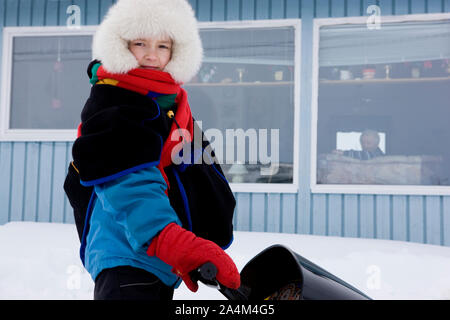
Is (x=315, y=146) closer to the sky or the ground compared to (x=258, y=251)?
closer to the sky

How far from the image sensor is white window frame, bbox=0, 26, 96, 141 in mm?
5270

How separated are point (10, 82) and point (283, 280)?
18.2ft

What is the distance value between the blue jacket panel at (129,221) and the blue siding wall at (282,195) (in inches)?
146

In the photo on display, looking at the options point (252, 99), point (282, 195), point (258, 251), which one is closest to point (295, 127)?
point (252, 99)

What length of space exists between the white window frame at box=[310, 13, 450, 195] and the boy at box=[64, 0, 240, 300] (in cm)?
344

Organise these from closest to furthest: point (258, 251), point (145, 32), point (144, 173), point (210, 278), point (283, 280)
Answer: point (210, 278)
point (144, 173)
point (283, 280)
point (145, 32)
point (258, 251)

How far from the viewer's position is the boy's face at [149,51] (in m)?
1.59

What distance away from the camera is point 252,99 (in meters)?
5.12

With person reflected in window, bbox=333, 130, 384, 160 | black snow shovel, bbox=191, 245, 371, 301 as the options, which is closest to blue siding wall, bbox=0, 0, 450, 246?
person reflected in window, bbox=333, 130, 384, 160

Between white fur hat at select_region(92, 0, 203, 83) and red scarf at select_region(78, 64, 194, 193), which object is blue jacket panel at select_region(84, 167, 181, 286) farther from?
white fur hat at select_region(92, 0, 203, 83)

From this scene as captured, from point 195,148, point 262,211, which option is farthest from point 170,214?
point 262,211

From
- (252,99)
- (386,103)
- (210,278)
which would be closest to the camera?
(210,278)

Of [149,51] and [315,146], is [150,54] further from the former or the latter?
[315,146]
